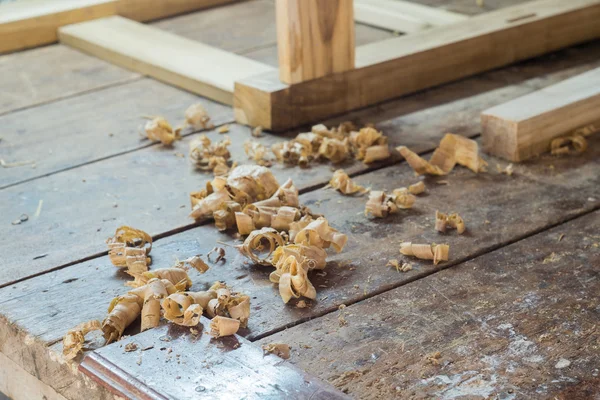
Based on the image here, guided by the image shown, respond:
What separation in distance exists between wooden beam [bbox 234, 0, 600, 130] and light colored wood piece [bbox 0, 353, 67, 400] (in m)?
0.82

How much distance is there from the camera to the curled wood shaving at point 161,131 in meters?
1.87

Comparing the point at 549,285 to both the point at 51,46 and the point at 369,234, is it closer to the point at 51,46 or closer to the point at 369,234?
the point at 369,234

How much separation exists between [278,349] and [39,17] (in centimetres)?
175

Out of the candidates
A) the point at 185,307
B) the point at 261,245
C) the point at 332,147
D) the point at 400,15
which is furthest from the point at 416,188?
the point at 400,15

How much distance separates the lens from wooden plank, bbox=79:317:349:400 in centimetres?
102

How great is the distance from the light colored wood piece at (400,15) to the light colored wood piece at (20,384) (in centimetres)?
154

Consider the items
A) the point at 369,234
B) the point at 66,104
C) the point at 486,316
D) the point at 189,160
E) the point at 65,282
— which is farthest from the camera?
the point at 66,104

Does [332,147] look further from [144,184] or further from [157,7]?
[157,7]

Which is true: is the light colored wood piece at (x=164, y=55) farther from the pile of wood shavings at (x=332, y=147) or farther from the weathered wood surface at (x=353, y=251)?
the weathered wood surface at (x=353, y=251)

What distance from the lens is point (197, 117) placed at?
1951mm

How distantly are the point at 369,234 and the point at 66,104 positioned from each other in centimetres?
98

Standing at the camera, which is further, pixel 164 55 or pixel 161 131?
pixel 164 55

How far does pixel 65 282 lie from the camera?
1.33 meters

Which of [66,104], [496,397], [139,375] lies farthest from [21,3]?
[496,397]
